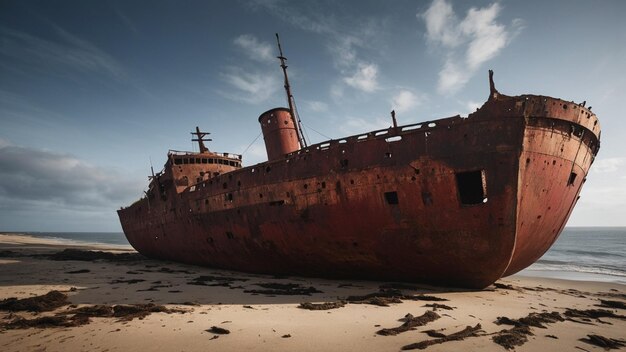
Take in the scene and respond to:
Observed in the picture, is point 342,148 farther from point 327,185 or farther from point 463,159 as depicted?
point 463,159

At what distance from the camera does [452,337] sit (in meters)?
4.36

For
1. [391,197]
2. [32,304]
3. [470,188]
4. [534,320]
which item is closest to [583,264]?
[470,188]

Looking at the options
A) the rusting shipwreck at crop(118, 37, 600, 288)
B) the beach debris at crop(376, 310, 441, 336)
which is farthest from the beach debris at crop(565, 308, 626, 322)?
the beach debris at crop(376, 310, 441, 336)

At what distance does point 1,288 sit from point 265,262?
23.7 feet

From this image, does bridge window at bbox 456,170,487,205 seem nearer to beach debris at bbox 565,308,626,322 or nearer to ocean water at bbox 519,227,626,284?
beach debris at bbox 565,308,626,322

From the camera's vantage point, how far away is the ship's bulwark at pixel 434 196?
7074 mm

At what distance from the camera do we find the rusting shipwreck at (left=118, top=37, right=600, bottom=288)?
7.08 m

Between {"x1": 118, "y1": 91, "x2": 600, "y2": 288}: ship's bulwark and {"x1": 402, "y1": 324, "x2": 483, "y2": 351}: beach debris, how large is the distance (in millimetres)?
2928

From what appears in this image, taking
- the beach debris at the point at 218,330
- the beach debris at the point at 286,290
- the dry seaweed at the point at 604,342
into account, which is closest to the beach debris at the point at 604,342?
the dry seaweed at the point at 604,342

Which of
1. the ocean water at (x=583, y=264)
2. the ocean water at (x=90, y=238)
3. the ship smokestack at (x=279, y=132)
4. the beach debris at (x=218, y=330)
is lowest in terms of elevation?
the ocean water at (x=583, y=264)

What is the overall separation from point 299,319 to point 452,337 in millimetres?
2545

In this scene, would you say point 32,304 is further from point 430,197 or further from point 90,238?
point 90,238

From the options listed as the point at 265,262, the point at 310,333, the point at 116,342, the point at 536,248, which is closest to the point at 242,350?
the point at 310,333

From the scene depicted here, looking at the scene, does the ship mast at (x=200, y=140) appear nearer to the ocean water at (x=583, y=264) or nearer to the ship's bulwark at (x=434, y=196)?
the ship's bulwark at (x=434, y=196)
